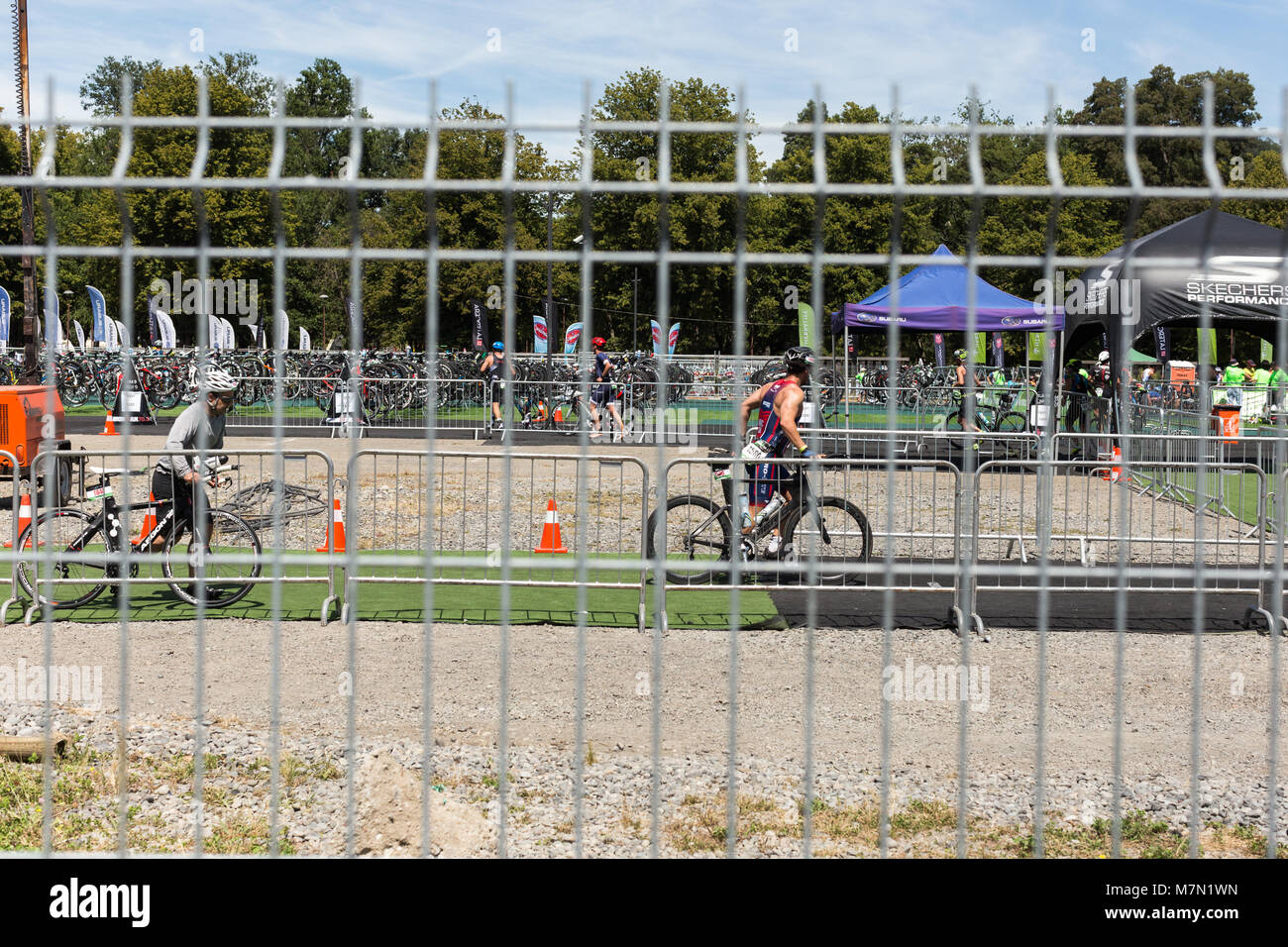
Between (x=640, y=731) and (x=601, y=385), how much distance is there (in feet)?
55.3

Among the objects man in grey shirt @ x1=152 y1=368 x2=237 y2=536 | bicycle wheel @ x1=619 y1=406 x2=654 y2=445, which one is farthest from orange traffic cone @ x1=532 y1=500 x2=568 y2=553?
bicycle wheel @ x1=619 y1=406 x2=654 y2=445

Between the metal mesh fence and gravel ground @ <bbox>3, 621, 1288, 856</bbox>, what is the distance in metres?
0.03

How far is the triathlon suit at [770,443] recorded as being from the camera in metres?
9.14

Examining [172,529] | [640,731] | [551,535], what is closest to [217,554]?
[172,529]

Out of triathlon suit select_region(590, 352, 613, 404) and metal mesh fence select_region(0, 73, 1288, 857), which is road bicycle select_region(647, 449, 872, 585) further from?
triathlon suit select_region(590, 352, 613, 404)

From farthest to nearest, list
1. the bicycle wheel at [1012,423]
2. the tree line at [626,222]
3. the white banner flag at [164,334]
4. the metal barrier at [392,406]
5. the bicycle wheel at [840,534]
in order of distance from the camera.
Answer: the tree line at [626,222], the metal barrier at [392,406], the bicycle wheel at [1012,423], the bicycle wheel at [840,534], the white banner flag at [164,334]

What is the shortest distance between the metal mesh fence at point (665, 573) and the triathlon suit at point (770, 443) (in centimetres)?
24

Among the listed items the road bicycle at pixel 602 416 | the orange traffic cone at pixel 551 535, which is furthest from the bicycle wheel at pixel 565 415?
the orange traffic cone at pixel 551 535

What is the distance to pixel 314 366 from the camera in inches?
1165

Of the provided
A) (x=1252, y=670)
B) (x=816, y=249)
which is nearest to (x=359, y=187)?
(x=816, y=249)

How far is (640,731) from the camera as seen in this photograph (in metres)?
5.92

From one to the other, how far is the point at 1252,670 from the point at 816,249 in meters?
5.95

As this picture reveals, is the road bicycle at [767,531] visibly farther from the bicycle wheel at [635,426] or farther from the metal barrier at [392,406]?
the metal barrier at [392,406]
